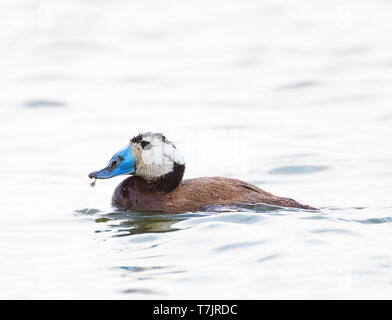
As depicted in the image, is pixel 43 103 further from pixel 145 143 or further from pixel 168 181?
pixel 168 181

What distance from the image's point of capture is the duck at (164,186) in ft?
36.9

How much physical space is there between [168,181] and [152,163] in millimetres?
284

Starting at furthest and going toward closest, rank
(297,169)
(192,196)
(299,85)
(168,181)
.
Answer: (299,85), (297,169), (168,181), (192,196)

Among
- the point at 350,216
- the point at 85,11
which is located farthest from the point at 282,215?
the point at 85,11

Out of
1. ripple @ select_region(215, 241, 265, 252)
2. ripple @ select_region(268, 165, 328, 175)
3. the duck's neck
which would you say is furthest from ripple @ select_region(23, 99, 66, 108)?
ripple @ select_region(215, 241, 265, 252)

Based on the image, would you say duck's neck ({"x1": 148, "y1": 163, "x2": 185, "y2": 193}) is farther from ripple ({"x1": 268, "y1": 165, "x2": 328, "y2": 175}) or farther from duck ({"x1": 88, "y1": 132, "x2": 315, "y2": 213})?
ripple ({"x1": 268, "y1": 165, "x2": 328, "y2": 175})

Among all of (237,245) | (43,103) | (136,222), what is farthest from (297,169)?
(43,103)

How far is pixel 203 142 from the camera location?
57.5 ft

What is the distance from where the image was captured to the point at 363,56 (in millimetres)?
24047

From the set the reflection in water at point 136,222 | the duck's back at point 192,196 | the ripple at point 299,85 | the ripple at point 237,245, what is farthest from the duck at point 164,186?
the ripple at point 299,85

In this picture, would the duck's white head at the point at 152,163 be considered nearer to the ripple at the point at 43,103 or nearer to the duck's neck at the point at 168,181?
the duck's neck at the point at 168,181

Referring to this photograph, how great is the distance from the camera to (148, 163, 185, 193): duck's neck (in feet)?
37.2

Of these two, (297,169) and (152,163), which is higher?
(297,169)
